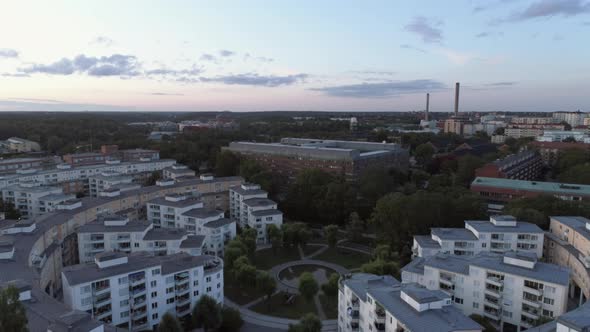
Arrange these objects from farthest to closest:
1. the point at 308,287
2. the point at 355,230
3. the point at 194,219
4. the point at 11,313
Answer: the point at 355,230
the point at 194,219
the point at 308,287
the point at 11,313

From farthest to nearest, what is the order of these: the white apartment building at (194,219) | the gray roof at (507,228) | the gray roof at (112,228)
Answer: the white apartment building at (194,219), the gray roof at (112,228), the gray roof at (507,228)

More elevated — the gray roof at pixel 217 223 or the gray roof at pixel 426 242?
the gray roof at pixel 426 242

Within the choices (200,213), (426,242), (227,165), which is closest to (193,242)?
(200,213)

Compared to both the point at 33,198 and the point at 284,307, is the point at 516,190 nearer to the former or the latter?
the point at 284,307

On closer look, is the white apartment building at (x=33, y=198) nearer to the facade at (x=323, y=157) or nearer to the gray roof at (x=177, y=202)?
the gray roof at (x=177, y=202)

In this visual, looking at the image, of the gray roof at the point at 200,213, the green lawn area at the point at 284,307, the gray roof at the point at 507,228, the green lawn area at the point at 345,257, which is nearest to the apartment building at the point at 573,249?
the gray roof at the point at 507,228

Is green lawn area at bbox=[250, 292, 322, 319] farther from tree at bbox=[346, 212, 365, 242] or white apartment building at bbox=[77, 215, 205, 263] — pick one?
tree at bbox=[346, 212, 365, 242]
